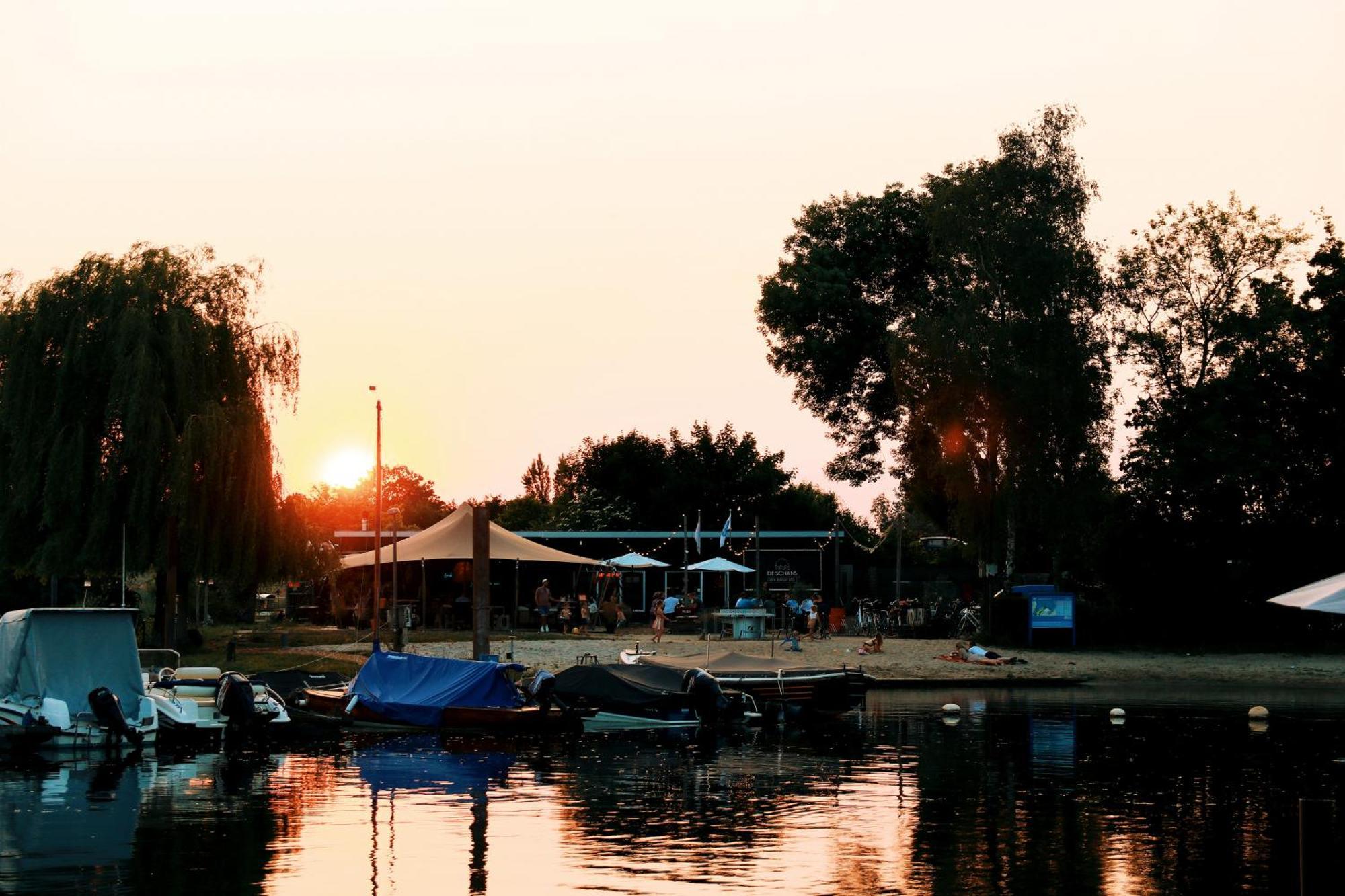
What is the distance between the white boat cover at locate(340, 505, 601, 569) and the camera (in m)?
47.9

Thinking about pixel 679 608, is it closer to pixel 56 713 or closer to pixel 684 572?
pixel 684 572

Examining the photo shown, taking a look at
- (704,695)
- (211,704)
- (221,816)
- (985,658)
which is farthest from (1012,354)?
(221,816)

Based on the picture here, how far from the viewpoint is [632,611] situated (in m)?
65.3

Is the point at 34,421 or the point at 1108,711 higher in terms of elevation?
the point at 34,421

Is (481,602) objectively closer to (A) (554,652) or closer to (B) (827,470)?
(A) (554,652)

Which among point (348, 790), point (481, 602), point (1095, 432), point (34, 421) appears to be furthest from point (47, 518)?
point (1095, 432)

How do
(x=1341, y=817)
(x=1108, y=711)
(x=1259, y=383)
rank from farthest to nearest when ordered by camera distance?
(x=1259, y=383) → (x=1108, y=711) → (x=1341, y=817)

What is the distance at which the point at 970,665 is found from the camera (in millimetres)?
48875

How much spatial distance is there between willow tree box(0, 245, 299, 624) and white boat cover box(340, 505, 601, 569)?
4381mm

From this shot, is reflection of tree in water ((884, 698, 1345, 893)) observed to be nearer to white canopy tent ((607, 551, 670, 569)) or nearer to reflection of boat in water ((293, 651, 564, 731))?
reflection of boat in water ((293, 651, 564, 731))

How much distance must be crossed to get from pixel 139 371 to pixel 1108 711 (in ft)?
89.6

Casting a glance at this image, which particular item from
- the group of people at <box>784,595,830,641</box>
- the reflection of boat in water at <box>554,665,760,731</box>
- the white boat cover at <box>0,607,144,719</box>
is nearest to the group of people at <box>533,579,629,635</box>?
the group of people at <box>784,595,830,641</box>

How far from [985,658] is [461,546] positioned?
16.4 m

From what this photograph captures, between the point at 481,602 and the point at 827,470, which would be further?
the point at 827,470
